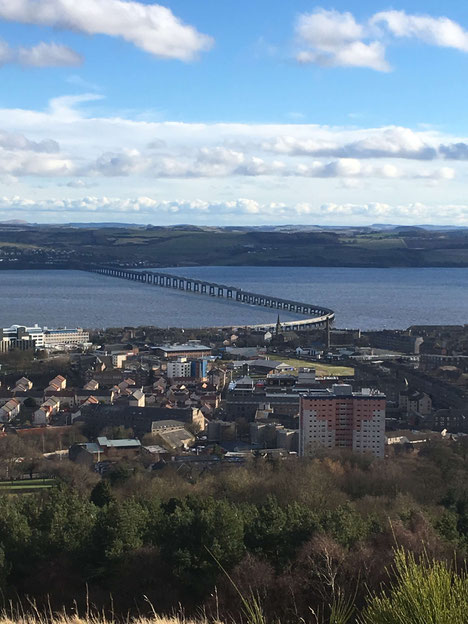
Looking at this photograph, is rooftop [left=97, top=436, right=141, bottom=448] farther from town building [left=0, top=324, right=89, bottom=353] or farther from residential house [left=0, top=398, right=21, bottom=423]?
Answer: town building [left=0, top=324, right=89, bottom=353]

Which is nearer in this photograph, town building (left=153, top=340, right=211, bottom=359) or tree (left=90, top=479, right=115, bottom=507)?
tree (left=90, top=479, right=115, bottom=507)

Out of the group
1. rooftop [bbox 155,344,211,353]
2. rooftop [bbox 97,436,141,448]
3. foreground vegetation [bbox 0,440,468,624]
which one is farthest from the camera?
rooftop [bbox 155,344,211,353]

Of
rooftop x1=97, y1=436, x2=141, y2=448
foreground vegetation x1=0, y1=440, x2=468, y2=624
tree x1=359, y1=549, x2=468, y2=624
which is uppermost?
tree x1=359, y1=549, x2=468, y2=624

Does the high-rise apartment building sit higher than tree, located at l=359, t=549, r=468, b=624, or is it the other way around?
tree, located at l=359, t=549, r=468, b=624

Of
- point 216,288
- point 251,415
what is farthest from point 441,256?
point 251,415

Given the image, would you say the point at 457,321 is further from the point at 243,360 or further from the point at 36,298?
the point at 36,298

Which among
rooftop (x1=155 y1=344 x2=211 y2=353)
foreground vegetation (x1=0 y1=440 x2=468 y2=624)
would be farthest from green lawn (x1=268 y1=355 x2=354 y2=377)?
foreground vegetation (x1=0 y1=440 x2=468 y2=624)

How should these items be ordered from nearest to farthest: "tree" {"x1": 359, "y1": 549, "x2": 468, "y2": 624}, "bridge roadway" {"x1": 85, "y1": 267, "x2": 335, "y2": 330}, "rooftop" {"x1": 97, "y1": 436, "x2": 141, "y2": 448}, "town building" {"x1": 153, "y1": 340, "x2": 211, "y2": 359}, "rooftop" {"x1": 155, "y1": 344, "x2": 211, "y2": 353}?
"tree" {"x1": 359, "y1": 549, "x2": 468, "y2": 624} → "rooftop" {"x1": 97, "y1": 436, "x2": 141, "y2": 448} → "town building" {"x1": 153, "y1": 340, "x2": 211, "y2": 359} → "rooftop" {"x1": 155, "y1": 344, "x2": 211, "y2": 353} → "bridge roadway" {"x1": 85, "y1": 267, "x2": 335, "y2": 330}
